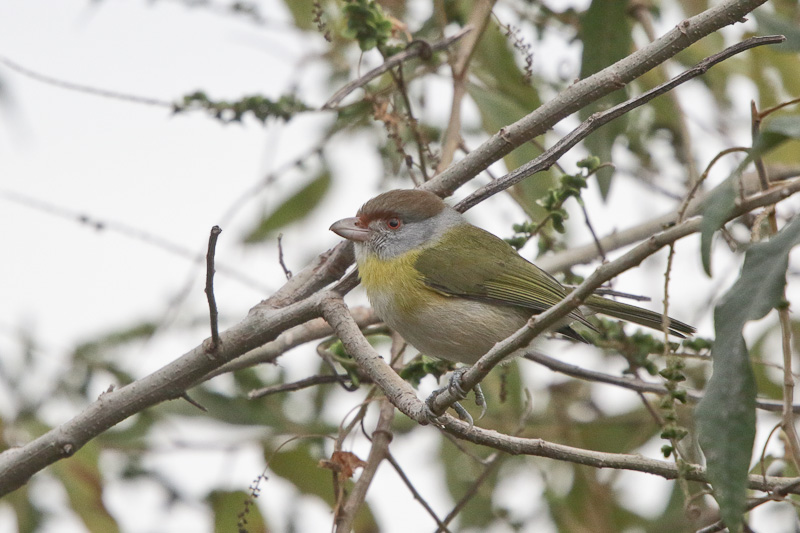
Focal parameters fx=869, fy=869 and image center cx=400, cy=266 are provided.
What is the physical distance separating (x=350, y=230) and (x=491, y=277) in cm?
57

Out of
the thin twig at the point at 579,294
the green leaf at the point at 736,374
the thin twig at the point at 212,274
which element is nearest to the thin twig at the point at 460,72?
the thin twig at the point at 212,274

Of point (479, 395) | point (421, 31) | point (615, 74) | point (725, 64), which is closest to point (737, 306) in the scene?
point (615, 74)

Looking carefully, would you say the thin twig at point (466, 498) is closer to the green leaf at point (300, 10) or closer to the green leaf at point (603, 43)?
the green leaf at point (603, 43)

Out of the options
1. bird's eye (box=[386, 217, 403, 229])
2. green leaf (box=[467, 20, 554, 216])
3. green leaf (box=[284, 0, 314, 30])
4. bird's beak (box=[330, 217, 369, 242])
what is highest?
green leaf (box=[284, 0, 314, 30])

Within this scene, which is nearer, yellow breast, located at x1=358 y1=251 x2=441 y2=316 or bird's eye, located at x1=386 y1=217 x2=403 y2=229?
yellow breast, located at x1=358 y1=251 x2=441 y2=316

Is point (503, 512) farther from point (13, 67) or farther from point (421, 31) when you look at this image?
point (13, 67)

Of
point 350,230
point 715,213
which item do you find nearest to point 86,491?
point 350,230

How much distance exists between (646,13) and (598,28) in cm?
48

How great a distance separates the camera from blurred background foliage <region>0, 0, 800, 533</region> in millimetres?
3389

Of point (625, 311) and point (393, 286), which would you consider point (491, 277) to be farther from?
point (625, 311)

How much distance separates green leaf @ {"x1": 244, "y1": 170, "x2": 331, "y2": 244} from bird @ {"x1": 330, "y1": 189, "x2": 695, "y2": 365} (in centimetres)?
145

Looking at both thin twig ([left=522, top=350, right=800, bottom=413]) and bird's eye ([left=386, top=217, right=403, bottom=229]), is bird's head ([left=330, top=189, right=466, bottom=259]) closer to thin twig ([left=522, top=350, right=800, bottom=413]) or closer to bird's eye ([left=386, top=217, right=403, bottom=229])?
bird's eye ([left=386, top=217, right=403, bottom=229])

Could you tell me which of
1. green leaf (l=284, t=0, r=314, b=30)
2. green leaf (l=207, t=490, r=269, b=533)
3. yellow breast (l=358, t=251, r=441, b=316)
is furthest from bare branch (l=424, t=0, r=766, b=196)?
green leaf (l=284, t=0, r=314, b=30)

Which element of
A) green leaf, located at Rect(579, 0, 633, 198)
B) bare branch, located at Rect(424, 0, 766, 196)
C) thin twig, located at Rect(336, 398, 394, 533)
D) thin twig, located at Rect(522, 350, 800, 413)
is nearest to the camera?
bare branch, located at Rect(424, 0, 766, 196)
